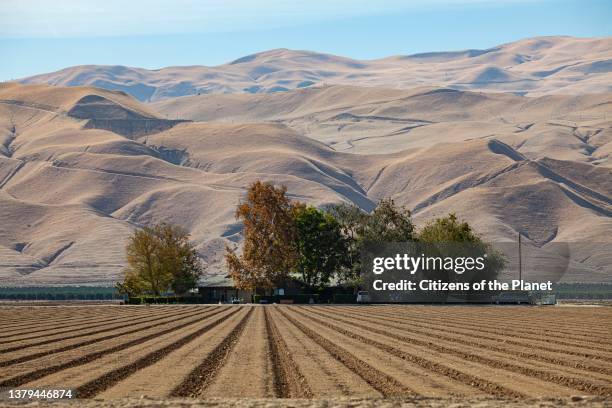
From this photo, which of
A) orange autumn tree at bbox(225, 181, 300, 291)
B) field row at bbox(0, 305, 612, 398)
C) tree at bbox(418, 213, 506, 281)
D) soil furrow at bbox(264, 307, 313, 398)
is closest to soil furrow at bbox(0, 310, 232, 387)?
field row at bbox(0, 305, 612, 398)

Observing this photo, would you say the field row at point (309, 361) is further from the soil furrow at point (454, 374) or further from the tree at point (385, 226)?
the tree at point (385, 226)

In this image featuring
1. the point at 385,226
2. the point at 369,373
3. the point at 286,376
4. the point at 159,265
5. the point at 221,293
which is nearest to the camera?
the point at 286,376

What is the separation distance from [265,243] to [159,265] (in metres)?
16.1

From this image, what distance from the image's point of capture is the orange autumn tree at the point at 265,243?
132 meters

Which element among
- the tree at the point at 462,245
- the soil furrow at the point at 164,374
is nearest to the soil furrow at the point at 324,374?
the soil furrow at the point at 164,374

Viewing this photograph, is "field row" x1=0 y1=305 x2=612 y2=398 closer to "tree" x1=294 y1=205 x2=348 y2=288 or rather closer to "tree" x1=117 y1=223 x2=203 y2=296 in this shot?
"tree" x1=294 y1=205 x2=348 y2=288

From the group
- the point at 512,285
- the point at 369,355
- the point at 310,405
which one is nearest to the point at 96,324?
the point at 369,355

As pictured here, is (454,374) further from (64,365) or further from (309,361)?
(64,365)

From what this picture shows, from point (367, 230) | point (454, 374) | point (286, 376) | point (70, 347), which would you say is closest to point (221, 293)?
point (367, 230)

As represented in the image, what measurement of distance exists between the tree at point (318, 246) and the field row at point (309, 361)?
7528 cm

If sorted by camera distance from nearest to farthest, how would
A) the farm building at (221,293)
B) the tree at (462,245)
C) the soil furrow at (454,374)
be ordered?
the soil furrow at (454,374)
the tree at (462,245)
the farm building at (221,293)

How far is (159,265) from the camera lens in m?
140

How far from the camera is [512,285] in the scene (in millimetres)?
134250

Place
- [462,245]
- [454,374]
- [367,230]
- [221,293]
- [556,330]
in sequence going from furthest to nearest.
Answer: [221,293] → [367,230] → [462,245] → [556,330] → [454,374]
